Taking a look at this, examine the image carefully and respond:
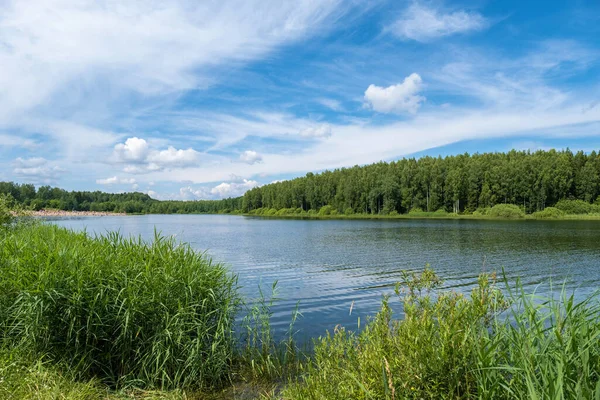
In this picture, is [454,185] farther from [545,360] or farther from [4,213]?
[545,360]

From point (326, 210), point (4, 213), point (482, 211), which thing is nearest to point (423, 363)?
point (4, 213)

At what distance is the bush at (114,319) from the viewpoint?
6.89 m

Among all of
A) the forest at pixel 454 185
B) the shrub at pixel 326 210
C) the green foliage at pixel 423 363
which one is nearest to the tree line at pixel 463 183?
the forest at pixel 454 185

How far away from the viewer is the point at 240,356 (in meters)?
8.67

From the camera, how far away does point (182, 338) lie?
7387mm

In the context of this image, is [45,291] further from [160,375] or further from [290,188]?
[290,188]

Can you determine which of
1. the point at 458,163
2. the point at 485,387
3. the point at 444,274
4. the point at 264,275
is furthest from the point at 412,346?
the point at 458,163

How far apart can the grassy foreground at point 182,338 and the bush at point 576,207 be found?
364 ft

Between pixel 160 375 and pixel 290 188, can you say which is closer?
pixel 160 375

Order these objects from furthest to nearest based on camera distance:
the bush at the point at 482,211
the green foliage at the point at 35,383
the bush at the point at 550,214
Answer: the bush at the point at 482,211, the bush at the point at 550,214, the green foliage at the point at 35,383

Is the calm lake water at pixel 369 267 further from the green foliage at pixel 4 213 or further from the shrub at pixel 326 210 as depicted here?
the shrub at pixel 326 210

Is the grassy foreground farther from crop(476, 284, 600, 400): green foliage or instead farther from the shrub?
the shrub

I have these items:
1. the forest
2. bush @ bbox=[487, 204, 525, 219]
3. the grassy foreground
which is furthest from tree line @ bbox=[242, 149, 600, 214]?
the grassy foreground

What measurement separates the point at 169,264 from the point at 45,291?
2322 millimetres
